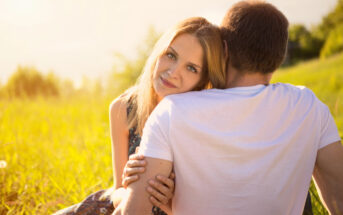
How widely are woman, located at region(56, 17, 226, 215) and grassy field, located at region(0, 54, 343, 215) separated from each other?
1.81 ft

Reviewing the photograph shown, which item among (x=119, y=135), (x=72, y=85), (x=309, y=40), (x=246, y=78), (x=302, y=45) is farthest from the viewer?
(x=302, y=45)

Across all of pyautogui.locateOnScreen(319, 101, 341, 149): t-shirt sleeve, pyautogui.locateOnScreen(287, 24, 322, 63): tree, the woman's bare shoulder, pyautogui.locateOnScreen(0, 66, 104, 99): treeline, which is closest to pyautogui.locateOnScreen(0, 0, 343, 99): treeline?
pyautogui.locateOnScreen(0, 66, 104, 99): treeline

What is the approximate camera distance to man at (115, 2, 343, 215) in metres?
1.42

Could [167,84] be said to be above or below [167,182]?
above

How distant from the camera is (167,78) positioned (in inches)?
80.1

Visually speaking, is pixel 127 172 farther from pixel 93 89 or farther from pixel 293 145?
pixel 93 89

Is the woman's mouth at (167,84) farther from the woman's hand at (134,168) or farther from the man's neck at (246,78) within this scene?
the woman's hand at (134,168)

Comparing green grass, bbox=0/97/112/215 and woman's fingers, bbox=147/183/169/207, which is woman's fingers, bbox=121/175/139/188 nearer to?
woman's fingers, bbox=147/183/169/207

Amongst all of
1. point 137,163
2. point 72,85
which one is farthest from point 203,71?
point 72,85

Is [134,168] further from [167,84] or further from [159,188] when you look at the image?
[167,84]

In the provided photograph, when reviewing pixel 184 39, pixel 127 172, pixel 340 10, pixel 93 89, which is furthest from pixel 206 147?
pixel 340 10

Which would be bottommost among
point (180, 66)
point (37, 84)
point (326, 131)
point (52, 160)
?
point (37, 84)

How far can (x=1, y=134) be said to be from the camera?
13.2 feet

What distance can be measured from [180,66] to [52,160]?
7.64ft
